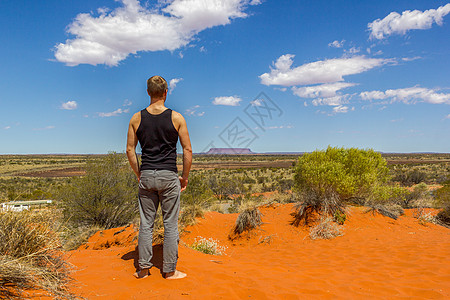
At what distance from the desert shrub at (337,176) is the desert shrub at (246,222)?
5.72 feet

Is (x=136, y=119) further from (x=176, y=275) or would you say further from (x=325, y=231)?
(x=325, y=231)

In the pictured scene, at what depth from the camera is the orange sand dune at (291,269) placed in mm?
3020

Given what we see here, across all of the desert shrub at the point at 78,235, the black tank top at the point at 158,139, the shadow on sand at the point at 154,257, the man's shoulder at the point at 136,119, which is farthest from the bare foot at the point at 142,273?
the desert shrub at the point at 78,235

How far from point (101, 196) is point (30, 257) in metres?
6.51

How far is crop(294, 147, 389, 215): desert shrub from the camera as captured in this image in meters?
8.61

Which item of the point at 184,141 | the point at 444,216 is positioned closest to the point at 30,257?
the point at 184,141

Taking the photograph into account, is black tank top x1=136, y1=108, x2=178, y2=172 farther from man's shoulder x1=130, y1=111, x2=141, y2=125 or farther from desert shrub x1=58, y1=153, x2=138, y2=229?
desert shrub x1=58, y1=153, x2=138, y2=229

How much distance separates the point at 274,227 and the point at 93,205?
18.9 ft

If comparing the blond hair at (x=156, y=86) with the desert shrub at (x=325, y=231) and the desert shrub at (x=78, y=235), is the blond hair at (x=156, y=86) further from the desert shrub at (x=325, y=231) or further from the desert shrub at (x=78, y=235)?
the desert shrub at (x=325, y=231)

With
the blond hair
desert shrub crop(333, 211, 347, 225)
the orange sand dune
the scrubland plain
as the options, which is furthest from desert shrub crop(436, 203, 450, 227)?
the blond hair

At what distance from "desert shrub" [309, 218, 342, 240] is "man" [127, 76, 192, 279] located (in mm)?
5065

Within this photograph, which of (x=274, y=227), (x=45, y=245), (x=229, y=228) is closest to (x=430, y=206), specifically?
(x=274, y=227)

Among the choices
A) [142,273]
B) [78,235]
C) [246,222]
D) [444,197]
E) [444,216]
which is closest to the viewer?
[142,273]

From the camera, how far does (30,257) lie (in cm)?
290
